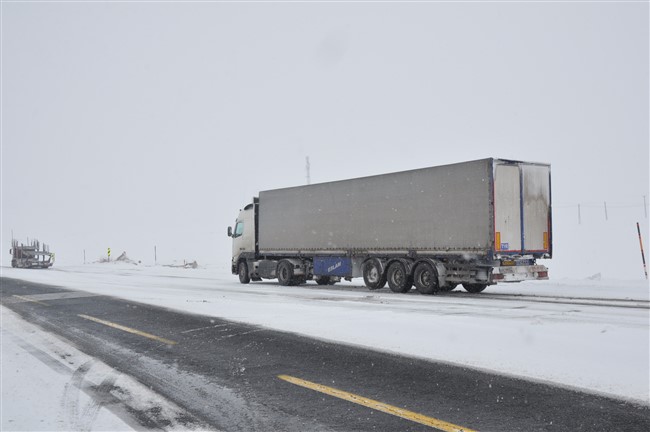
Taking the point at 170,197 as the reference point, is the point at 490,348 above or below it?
below

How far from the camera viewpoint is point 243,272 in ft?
81.3

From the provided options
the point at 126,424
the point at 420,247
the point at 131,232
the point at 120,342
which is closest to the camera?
the point at 126,424

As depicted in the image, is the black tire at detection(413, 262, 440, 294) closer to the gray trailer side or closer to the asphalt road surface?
the gray trailer side

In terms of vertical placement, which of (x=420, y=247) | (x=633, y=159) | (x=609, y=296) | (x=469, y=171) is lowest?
(x=609, y=296)

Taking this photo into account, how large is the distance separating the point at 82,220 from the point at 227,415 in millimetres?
126293

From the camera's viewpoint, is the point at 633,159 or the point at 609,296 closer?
the point at 609,296

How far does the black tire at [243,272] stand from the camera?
80.2ft

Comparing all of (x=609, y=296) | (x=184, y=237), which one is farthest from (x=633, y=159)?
(x=609, y=296)

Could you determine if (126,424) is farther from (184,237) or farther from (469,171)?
(184,237)

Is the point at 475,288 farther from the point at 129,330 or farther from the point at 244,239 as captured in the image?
the point at 129,330

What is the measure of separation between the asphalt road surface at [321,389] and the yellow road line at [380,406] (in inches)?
0.4

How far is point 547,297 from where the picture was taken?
49.7 feet

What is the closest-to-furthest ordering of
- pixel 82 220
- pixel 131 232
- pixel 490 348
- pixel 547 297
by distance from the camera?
pixel 490 348 → pixel 547 297 → pixel 131 232 → pixel 82 220

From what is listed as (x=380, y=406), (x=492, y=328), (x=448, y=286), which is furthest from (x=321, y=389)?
(x=448, y=286)
